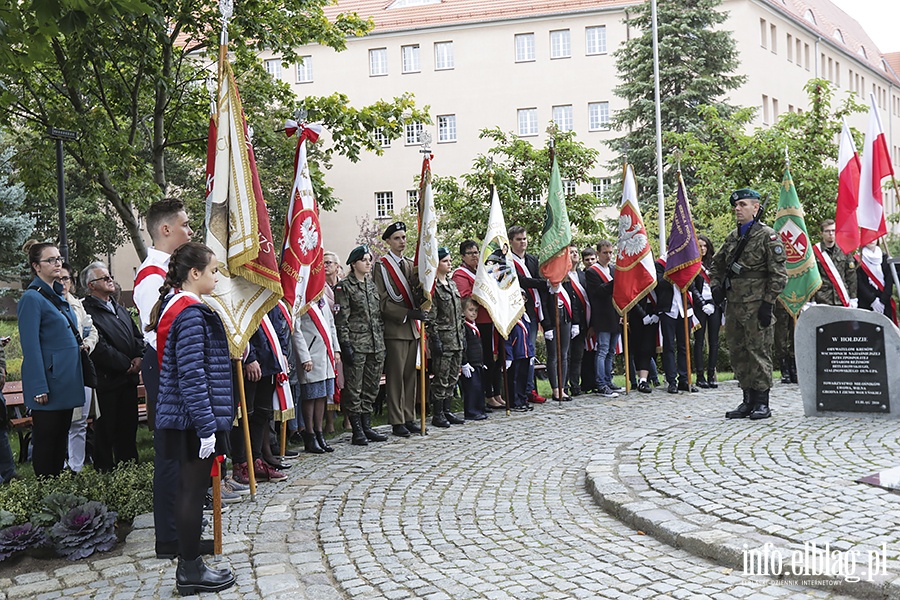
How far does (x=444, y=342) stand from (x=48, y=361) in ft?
14.9

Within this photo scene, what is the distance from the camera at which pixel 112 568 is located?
18.2ft

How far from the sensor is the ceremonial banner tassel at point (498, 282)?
11.5 m

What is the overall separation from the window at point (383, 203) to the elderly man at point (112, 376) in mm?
40811

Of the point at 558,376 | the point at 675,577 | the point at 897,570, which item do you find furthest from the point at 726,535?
the point at 558,376

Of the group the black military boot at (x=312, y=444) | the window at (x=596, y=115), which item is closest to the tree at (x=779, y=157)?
the black military boot at (x=312, y=444)

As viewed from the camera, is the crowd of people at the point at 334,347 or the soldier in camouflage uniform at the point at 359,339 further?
the soldier in camouflage uniform at the point at 359,339

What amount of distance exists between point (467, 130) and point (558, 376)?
36766 mm

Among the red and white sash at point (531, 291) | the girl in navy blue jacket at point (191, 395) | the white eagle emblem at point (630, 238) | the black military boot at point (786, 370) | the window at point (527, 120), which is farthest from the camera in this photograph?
the window at point (527, 120)

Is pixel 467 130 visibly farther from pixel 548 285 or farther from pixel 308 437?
pixel 308 437

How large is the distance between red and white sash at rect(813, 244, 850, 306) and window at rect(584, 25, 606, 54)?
36.1 m

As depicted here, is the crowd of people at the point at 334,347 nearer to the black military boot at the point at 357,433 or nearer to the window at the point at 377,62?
the black military boot at the point at 357,433

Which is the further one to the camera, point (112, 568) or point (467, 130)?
point (467, 130)

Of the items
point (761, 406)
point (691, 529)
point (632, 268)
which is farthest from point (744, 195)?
point (691, 529)

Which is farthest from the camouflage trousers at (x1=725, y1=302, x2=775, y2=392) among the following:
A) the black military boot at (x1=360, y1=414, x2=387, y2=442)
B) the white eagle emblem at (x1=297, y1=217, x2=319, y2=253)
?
the white eagle emblem at (x1=297, y1=217, x2=319, y2=253)
